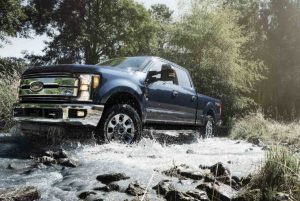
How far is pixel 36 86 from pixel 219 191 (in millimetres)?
3833

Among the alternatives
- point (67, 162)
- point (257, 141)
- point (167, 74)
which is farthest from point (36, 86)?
point (257, 141)

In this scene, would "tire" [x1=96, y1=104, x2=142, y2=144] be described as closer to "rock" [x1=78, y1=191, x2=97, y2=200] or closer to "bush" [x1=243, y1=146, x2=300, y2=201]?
"rock" [x1=78, y1=191, x2=97, y2=200]

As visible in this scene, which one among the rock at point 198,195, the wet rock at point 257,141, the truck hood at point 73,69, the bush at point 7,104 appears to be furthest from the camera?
the wet rock at point 257,141

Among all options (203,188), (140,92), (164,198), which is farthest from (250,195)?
(140,92)

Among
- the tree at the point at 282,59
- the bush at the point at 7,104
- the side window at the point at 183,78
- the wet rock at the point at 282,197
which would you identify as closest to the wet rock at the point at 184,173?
the wet rock at the point at 282,197

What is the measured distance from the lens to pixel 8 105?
1030cm

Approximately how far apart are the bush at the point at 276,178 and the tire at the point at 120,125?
2774 millimetres

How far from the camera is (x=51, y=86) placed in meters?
6.67

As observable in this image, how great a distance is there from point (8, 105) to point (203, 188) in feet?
23.5

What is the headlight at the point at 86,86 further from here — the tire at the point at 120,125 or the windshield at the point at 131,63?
the windshield at the point at 131,63

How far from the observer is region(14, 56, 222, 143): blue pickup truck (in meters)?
6.40

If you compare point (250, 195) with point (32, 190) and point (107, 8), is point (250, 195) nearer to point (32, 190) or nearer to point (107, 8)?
point (32, 190)

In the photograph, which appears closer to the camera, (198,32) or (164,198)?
(164,198)

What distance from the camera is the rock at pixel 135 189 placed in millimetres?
4129
